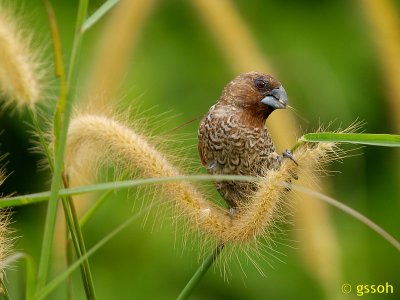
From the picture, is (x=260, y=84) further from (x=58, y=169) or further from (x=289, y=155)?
(x=58, y=169)

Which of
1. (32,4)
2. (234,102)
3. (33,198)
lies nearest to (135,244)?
(32,4)

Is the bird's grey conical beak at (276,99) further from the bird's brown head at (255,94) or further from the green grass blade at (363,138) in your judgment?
the green grass blade at (363,138)

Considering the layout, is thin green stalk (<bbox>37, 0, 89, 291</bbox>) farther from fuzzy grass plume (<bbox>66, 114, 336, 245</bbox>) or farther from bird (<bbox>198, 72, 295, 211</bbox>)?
bird (<bbox>198, 72, 295, 211</bbox>)

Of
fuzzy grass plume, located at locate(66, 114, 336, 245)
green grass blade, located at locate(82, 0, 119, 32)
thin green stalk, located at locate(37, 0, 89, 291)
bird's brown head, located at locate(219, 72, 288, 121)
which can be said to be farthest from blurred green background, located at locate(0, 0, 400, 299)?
thin green stalk, located at locate(37, 0, 89, 291)

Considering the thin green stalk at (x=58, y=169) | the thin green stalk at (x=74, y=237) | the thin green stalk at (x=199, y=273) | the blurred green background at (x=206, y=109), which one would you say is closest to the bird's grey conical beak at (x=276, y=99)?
the thin green stalk at (x=199, y=273)

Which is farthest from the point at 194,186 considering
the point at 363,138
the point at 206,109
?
the point at 206,109
